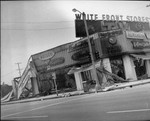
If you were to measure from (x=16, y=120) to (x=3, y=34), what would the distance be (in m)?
0.99

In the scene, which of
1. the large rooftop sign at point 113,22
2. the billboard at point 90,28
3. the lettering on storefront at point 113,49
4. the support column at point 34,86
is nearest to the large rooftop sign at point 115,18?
the large rooftop sign at point 113,22

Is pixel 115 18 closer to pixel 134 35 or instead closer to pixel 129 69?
pixel 134 35

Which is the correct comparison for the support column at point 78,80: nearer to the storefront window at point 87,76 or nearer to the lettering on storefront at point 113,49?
the storefront window at point 87,76

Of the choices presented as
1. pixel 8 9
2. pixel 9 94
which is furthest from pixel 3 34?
pixel 9 94

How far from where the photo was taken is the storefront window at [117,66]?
2.56m

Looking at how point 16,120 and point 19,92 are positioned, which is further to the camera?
point 16,120

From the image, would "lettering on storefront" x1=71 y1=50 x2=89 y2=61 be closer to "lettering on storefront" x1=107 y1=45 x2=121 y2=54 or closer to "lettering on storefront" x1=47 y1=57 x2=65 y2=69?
"lettering on storefront" x1=47 y1=57 x2=65 y2=69

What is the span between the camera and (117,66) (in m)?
2.65

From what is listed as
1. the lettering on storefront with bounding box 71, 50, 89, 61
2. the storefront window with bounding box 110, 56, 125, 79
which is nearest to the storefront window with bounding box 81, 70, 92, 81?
the lettering on storefront with bounding box 71, 50, 89, 61

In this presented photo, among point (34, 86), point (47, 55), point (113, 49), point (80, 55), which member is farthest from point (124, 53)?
point (34, 86)

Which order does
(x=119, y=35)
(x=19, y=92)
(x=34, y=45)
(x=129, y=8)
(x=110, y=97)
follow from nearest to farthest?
(x=34, y=45) → (x=19, y=92) → (x=129, y=8) → (x=119, y=35) → (x=110, y=97)

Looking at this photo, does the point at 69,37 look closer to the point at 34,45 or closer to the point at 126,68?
the point at 34,45

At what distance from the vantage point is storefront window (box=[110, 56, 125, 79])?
256 cm

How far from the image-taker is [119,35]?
2.57 meters
